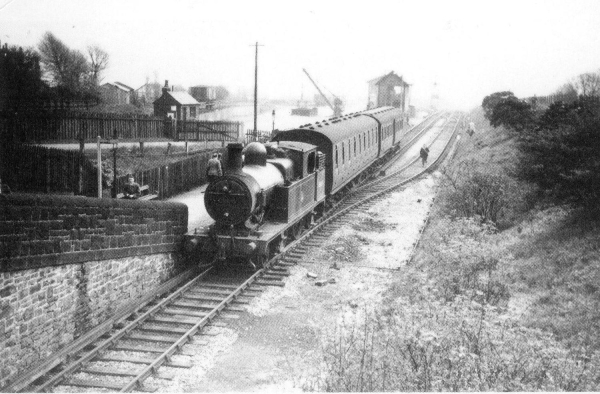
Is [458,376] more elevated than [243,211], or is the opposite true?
[243,211]

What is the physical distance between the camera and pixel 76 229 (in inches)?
327

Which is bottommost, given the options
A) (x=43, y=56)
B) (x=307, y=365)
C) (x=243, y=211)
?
(x=307, y=365)

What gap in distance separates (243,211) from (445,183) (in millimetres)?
12768

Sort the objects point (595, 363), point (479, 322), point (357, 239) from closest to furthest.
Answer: point (595, 363), point (479, 322), point (357, 239)

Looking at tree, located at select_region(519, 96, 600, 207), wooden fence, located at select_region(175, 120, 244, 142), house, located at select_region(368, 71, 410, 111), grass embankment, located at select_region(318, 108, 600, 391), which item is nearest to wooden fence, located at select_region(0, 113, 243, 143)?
wooden fence, located at select_region(175, 120, 244, 142)

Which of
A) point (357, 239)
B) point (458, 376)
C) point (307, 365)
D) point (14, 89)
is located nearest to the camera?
point (458, 376)

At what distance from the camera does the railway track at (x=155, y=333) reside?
714 cm

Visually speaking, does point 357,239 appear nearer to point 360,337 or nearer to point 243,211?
point 243,211

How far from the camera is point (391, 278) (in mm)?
11750

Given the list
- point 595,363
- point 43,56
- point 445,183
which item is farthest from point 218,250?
point 43,56

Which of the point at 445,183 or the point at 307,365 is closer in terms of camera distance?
the point at 307,365

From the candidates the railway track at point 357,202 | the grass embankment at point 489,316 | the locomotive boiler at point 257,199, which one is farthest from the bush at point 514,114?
the locomotive boiler at point 257,199

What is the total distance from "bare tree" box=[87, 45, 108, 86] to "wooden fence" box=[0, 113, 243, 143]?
900 centimetres

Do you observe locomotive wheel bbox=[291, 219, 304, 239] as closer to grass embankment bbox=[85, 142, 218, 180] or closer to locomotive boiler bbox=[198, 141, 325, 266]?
locomotive boiler bbox=[198, 141, 325, 266]
